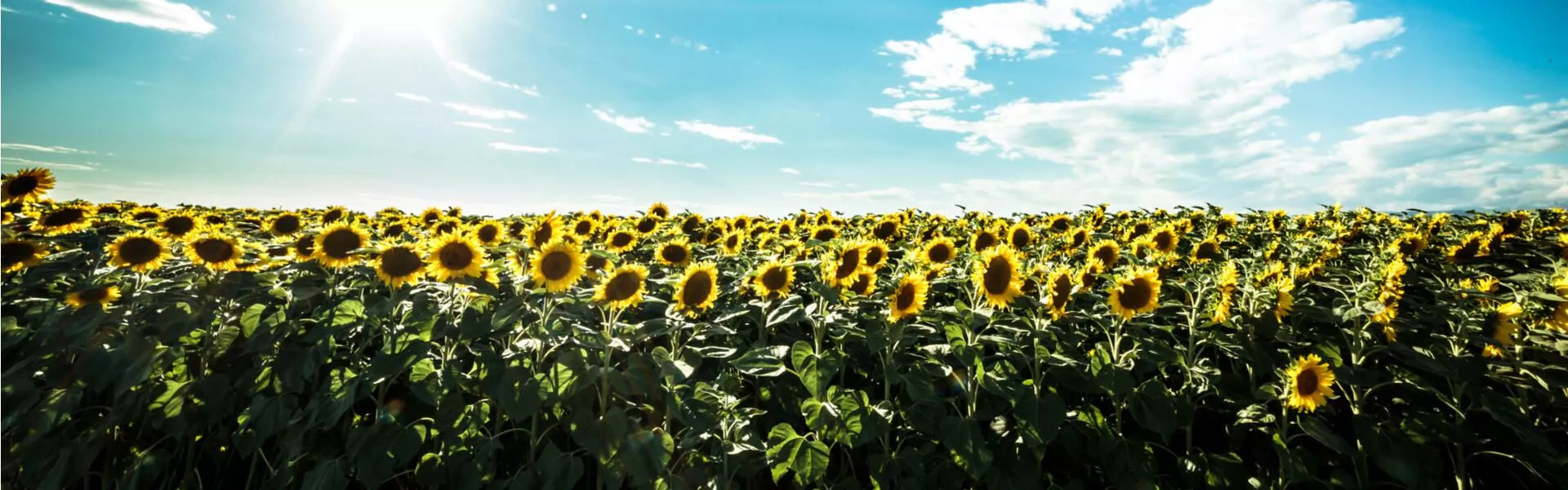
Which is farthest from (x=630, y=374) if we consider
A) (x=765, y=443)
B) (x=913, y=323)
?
(x=913, y=323)

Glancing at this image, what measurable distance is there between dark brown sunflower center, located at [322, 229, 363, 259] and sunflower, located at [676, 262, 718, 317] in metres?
2.42

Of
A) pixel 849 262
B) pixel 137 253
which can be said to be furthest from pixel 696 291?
pixel 137 253

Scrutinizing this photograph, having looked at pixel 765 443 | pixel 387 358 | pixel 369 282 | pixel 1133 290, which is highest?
pixel 1133 290

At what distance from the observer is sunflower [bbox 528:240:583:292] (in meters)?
3.91

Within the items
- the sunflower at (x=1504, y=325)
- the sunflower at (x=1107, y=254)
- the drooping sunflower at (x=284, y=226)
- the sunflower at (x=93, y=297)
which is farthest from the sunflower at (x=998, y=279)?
the drooping sunflower at (x=284, y=226)

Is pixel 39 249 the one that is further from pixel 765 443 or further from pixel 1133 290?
pixel 1133 290

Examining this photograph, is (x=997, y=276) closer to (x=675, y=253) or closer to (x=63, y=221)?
(x=675, y=253)

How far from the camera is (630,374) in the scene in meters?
3.46

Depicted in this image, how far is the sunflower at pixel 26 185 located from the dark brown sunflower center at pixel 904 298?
719 cm

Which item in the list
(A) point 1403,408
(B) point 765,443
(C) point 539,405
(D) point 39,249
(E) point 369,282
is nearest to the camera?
(C) point 539,405

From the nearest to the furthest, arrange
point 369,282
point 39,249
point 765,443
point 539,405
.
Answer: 1. point 539,405
2. point 765,443
3. point 369,282
4. point 39,249

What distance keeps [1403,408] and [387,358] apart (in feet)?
17.9

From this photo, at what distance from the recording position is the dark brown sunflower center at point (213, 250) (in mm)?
4672

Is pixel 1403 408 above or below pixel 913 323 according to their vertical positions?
below
